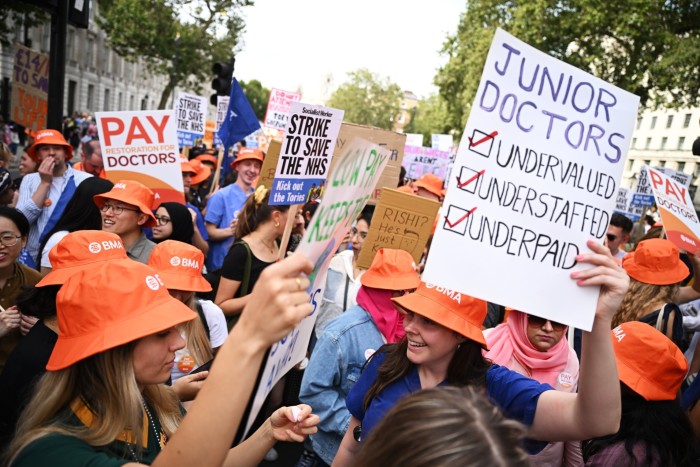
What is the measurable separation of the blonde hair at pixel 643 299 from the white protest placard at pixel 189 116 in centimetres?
919

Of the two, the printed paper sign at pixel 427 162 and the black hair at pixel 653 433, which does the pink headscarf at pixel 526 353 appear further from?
the printed paper sign at pixel 427 162

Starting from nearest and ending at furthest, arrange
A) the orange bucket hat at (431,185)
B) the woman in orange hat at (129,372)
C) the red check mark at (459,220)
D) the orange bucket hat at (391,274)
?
1. the woman in orange hat at (129,372)
2. the red check mark at (459,220)
3. the orange bucket hat at (391,274)
4. the orange bucket hat at (431,185)

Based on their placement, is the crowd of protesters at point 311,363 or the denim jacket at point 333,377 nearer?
the crowd of protesters at point 311,363

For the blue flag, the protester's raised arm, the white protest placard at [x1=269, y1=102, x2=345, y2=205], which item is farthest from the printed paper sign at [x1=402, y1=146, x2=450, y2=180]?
the protester's raised arm

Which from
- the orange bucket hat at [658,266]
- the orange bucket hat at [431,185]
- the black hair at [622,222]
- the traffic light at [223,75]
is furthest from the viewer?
the traffic light at [223,75]

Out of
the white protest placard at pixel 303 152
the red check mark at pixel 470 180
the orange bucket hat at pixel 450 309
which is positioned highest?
the red check mark at pixel 470 180

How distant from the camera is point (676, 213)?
455 cm

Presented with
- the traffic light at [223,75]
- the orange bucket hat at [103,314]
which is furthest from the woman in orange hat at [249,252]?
the traffic light at [223,75]

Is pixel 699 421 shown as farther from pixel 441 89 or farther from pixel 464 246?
pixel 441 89

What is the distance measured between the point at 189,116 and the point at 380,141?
6.25 m

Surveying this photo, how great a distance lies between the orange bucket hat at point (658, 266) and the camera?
422 centimetres

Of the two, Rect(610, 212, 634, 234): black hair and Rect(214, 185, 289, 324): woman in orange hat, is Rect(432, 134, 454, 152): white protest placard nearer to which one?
Rect(610, 212, 634, 234): black hair

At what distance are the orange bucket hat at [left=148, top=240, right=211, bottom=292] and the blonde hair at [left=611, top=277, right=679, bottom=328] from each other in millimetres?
2953

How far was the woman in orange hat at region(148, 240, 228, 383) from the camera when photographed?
10.8 feet
